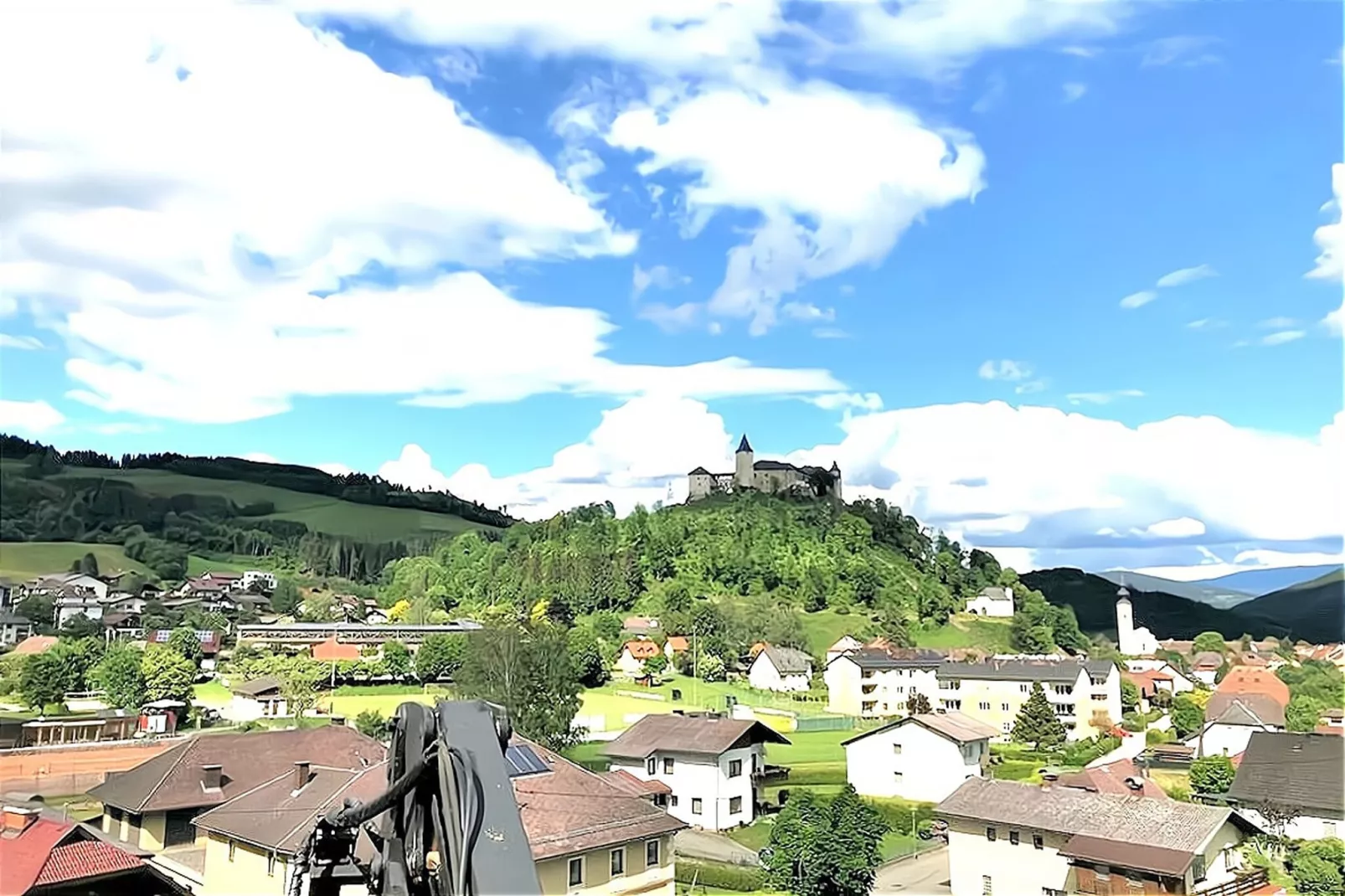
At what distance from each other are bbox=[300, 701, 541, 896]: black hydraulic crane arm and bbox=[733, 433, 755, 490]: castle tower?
3931 inches

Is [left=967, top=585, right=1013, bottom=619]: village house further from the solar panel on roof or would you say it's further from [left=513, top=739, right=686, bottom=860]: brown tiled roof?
the solar panel on roof

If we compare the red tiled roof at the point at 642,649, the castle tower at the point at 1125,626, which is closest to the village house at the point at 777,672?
the red tiled roof at the point at 642,649

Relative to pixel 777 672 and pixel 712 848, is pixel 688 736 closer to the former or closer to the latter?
pixel 712 848

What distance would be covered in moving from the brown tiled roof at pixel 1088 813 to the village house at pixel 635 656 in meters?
31.7

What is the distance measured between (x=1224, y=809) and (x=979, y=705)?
23.8m

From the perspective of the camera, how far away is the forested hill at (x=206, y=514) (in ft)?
148

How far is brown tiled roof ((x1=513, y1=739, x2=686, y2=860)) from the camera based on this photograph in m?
9.41

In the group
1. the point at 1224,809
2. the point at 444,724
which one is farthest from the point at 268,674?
the point at 444,724

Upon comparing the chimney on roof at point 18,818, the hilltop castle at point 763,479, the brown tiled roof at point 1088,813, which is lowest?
the brown tiled roof at point 1088,813

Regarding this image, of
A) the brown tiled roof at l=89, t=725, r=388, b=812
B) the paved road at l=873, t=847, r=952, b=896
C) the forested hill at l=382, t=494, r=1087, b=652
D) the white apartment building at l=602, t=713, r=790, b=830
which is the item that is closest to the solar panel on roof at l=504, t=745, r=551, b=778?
the brown tiled roof at l=89, t=725, r=388, b=812

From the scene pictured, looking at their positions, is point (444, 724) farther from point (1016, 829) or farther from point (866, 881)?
point (1016, 829)

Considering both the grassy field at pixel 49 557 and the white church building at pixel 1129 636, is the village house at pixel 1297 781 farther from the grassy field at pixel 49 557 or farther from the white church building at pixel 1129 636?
the grassy field at pixel 49 557

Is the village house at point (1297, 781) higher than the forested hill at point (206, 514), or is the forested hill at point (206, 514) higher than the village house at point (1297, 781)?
the forested hill at point (206, 514)

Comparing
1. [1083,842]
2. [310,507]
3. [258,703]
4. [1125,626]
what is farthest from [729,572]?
[1083,842]
